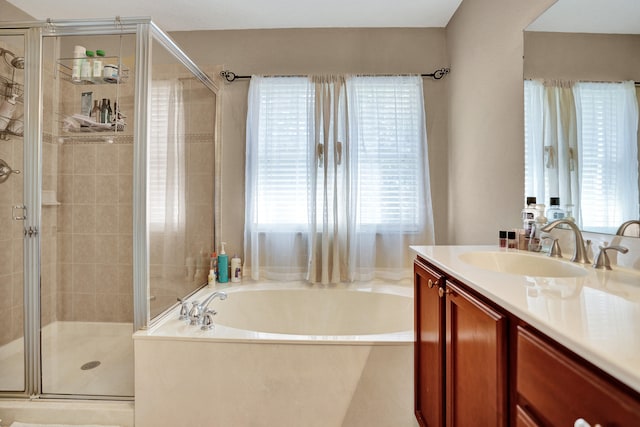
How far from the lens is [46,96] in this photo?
1.71 meters

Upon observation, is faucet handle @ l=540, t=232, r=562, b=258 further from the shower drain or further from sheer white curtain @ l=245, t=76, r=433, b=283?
the shower drain

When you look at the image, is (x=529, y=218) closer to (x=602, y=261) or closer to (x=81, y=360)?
(x=602, y=261)

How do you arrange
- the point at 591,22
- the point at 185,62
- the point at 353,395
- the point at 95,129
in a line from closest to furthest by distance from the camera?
1. the point at 591,22
2. the point at 353,395
3. the point at 95,129
4. the point at 185,62

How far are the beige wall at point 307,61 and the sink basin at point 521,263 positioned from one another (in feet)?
3.80

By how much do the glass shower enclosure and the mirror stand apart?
6.24 ft

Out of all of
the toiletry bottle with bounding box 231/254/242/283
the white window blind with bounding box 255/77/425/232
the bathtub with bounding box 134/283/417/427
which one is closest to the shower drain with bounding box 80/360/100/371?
the bathtub with bounding box 134/283/417/427

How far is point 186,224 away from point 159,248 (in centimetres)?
34

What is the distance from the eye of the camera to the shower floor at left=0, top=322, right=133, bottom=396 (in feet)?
5.41

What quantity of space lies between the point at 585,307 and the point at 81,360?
2.39m

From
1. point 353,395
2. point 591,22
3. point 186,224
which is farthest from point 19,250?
point 591,22

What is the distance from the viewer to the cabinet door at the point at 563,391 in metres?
0.44

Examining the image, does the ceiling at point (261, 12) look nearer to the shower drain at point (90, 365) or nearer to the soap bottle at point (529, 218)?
the soap bottle at point (529, 218)

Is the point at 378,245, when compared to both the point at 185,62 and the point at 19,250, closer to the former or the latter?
the point at 185,62

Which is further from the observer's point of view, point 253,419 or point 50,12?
point 50,12
